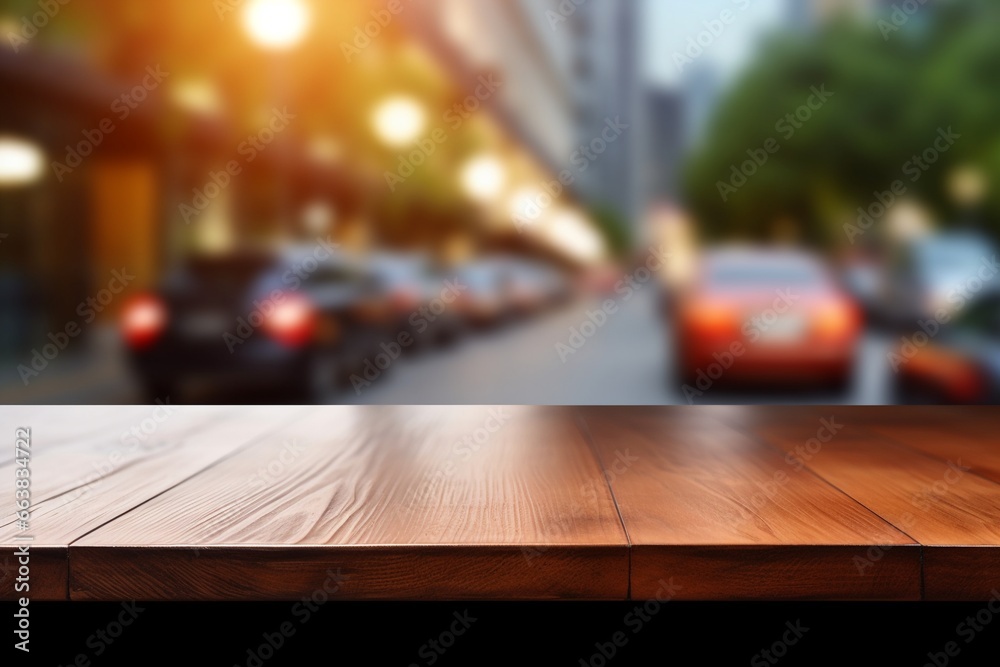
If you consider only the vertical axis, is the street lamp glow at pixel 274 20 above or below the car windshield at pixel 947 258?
above

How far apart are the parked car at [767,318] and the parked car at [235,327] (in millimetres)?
2099

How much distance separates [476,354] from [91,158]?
4.64 m

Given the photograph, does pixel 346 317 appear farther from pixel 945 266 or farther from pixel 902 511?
pixel 902 511

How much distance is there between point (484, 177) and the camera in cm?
1192

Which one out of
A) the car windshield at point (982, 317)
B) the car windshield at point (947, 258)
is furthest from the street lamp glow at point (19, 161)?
the car windshield at point (982, 317)

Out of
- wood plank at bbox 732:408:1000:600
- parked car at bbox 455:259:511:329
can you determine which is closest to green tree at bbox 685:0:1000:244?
parked car at bbox 455:259:511:329

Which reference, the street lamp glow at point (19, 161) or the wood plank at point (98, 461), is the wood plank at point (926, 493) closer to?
the wood plank at point (98, 461)

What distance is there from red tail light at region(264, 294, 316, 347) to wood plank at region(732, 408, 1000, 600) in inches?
174

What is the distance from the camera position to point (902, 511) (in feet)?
3.00

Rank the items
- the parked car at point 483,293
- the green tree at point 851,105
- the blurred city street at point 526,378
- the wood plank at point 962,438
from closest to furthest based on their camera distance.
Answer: the wood plank at point 962,438, the blurred city street at point 526,378, the green tree at point 851,105, the parked car at point 483,293

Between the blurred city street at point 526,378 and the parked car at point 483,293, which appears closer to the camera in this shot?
the blurred city street at point 526,378

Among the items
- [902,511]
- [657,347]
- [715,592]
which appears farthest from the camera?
[657,347]

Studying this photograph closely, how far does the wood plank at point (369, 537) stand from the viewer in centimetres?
79

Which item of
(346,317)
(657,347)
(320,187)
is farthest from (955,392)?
(320,187)
